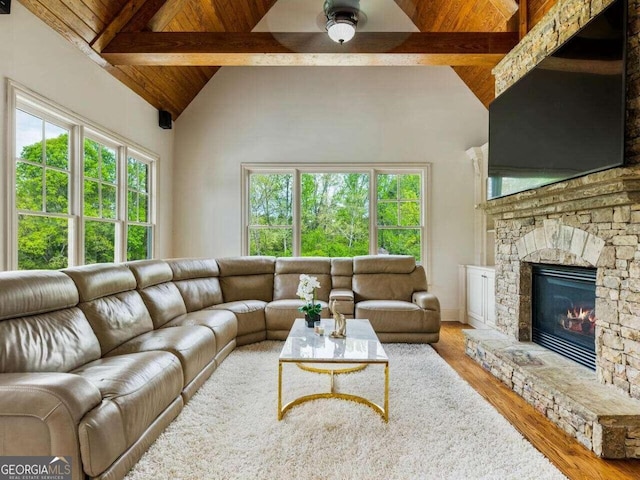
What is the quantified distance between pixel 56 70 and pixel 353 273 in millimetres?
3534

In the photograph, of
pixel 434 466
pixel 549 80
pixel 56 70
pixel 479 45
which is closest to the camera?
pixel 434 466

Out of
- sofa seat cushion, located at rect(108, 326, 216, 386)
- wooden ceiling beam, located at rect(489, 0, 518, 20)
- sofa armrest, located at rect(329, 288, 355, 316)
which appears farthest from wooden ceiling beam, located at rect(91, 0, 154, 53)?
wooden ceiling beam, located at rect(489, 0, 518, 20)

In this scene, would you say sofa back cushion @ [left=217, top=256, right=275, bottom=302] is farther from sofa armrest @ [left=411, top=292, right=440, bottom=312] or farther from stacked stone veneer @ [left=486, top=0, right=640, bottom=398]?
stacked stone veneer @ [left=486, top=0, right=640, bottom=398]

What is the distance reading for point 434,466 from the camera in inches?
70.3

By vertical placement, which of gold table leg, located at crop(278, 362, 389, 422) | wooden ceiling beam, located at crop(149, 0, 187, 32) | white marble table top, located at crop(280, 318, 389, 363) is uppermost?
wooden ceiling beam, located at crop(149, 0, 187, 32)

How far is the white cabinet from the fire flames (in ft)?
4.27

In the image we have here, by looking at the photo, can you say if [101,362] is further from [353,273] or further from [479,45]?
[479,45]

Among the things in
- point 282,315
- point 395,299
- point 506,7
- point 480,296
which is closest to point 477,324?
point 480,296

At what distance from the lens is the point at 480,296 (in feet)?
15.1

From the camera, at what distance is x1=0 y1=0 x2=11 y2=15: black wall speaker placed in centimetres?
241

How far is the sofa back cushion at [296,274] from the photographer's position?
14.6 feet

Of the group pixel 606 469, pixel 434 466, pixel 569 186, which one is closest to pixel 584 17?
pixel 569 186

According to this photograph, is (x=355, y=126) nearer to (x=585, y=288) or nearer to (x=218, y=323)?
(x=218, y=323)

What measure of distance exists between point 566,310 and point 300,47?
10.8 feet
